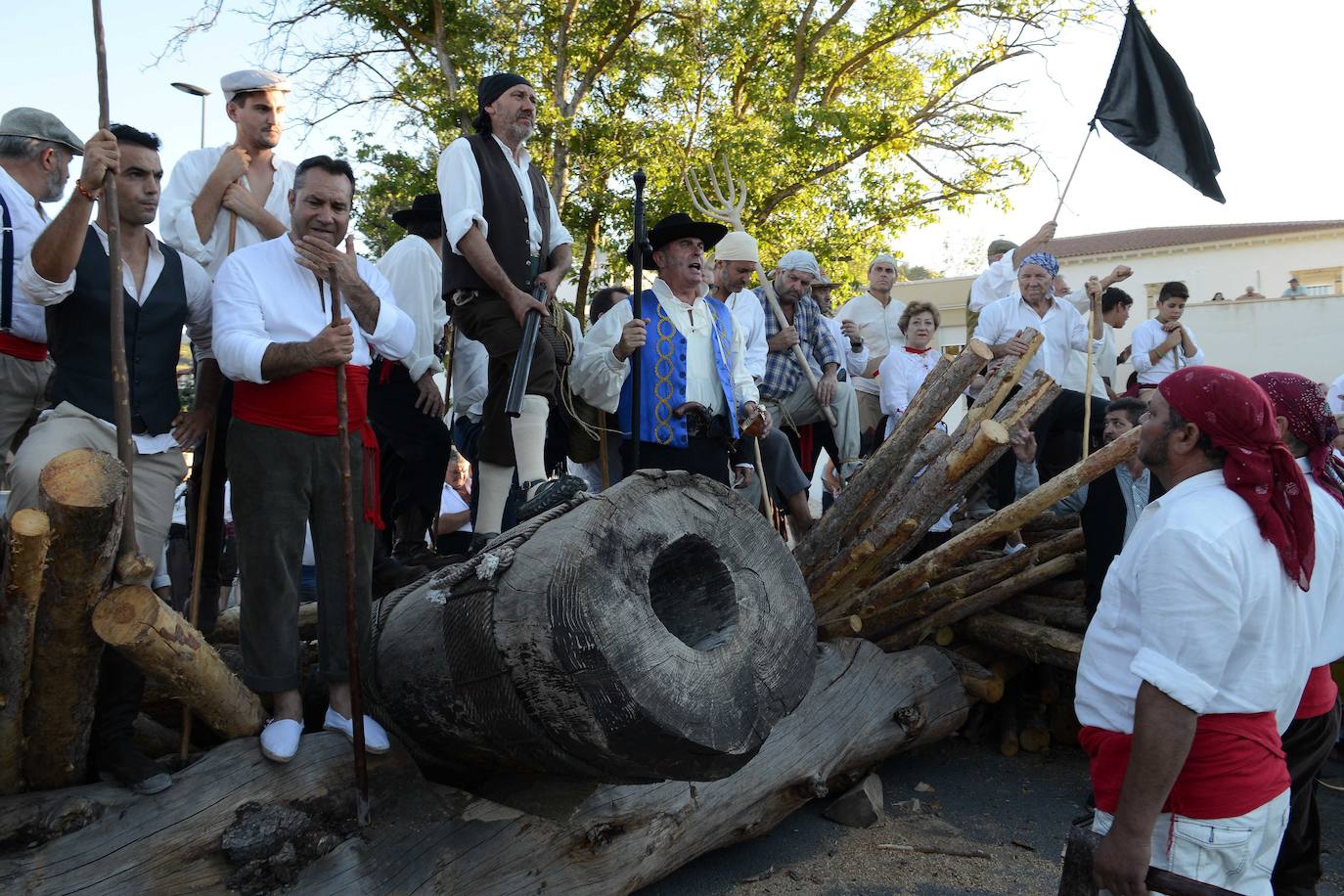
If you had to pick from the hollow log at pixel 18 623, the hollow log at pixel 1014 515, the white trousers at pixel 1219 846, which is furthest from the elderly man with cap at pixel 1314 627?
the hollow log at pixel 18 623

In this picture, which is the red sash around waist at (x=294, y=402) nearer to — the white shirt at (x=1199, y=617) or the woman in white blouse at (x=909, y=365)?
the white shirt at (x=1199, y=617)

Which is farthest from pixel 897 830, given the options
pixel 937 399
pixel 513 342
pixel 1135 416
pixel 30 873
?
pixel 30 873

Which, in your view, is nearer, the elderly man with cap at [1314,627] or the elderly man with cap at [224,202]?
the elderly man with cap at [1314,627]

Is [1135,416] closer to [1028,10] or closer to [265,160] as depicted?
[265,160]

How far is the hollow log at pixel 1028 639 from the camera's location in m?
5.38

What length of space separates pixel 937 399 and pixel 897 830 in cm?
199

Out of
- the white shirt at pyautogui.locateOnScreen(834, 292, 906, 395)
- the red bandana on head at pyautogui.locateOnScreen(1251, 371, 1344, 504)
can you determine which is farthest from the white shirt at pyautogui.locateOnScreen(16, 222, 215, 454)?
the white shirt at pyautogui.locateOnScreen(834, 292, 906, 395)

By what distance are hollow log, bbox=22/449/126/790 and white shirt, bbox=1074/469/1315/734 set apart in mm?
2395

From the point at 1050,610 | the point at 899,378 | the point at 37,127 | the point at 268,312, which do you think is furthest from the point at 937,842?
the point at 37,127

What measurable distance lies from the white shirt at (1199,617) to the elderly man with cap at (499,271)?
2462 mm

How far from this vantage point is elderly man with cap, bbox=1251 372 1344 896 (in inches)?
119

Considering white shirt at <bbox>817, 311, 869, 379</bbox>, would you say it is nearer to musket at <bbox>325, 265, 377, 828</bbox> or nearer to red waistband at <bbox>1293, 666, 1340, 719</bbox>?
red waistband at <bbox>1293, 666, 1340, 719</bbox>

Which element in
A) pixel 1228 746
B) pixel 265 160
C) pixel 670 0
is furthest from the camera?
pixel 670 0

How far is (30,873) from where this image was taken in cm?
271
